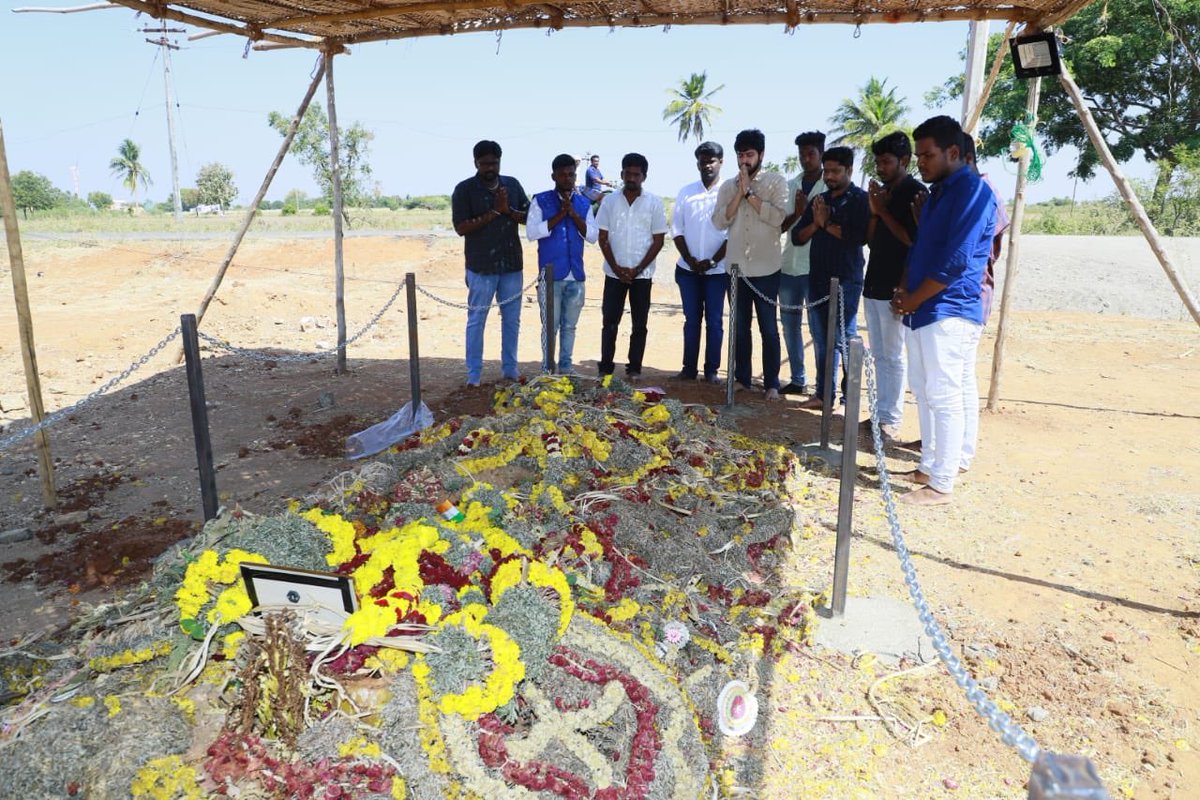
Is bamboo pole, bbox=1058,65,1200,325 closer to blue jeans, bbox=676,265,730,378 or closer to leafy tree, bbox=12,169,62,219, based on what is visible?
blue jeans, bbox=676,265,730,378

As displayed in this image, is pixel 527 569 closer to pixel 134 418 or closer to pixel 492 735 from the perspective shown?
pixel 492 735

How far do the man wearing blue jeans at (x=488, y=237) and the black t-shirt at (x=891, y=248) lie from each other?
297 centimetres

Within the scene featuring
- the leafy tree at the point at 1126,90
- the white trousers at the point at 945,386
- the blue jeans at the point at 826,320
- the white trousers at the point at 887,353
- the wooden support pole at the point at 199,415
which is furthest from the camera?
the leafy tree at the point at 1126,90

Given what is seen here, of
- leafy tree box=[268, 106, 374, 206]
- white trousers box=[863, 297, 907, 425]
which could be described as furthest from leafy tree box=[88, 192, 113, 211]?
white trousers box=[863, 297, 907, 425]

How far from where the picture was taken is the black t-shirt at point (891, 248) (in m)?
5.41

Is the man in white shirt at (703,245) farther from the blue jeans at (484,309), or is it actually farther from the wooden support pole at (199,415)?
the wooden support pole at (199,415)

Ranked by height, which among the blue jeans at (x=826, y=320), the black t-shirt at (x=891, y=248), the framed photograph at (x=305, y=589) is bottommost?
the framed photograph at (x=305, y=589)

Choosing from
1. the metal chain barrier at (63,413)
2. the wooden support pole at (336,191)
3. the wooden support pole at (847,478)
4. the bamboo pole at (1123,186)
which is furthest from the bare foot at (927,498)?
the wooden support pole at (336,191)

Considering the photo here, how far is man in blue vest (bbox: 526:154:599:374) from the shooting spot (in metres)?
6.95

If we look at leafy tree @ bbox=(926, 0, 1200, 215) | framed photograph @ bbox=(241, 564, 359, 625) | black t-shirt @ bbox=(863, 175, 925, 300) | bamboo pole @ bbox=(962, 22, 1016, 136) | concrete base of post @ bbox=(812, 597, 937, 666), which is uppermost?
leafy tree @ bbox=(926, 0, 1200, 215)

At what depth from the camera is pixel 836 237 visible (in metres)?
6.16

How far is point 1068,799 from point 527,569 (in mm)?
2070

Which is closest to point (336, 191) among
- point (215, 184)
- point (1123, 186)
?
point (1123, 186)

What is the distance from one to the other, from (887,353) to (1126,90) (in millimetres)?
23041
